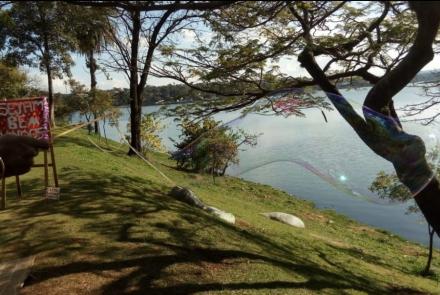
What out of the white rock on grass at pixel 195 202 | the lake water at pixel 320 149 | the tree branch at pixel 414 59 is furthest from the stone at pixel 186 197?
the tree branch at pixel 414 59

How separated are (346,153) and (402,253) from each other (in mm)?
9876

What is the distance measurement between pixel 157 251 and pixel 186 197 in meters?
5.14

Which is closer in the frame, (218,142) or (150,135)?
(218,142)

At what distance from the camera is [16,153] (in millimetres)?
5891

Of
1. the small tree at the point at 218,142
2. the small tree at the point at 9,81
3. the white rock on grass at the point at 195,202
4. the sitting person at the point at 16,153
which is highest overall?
the small tree at the point at 9,81

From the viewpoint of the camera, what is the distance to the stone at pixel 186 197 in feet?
40.5

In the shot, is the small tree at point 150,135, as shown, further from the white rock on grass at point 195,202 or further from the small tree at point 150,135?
the white rock on grass at point 195,202

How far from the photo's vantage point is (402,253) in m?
16.4

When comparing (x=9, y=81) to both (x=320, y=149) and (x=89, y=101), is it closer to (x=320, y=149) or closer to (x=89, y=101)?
(x=89, y=101)

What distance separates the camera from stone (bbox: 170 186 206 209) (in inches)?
485

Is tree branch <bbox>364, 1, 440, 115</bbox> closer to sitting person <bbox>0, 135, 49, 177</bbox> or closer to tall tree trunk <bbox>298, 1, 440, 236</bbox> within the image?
tall tree trunk <bbox>298, 1, 440, 236</bbox>

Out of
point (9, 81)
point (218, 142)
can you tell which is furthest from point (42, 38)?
point (218, 142)

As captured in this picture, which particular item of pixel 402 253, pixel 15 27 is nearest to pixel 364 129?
pixel 402 253

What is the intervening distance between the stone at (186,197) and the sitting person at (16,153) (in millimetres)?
6582
